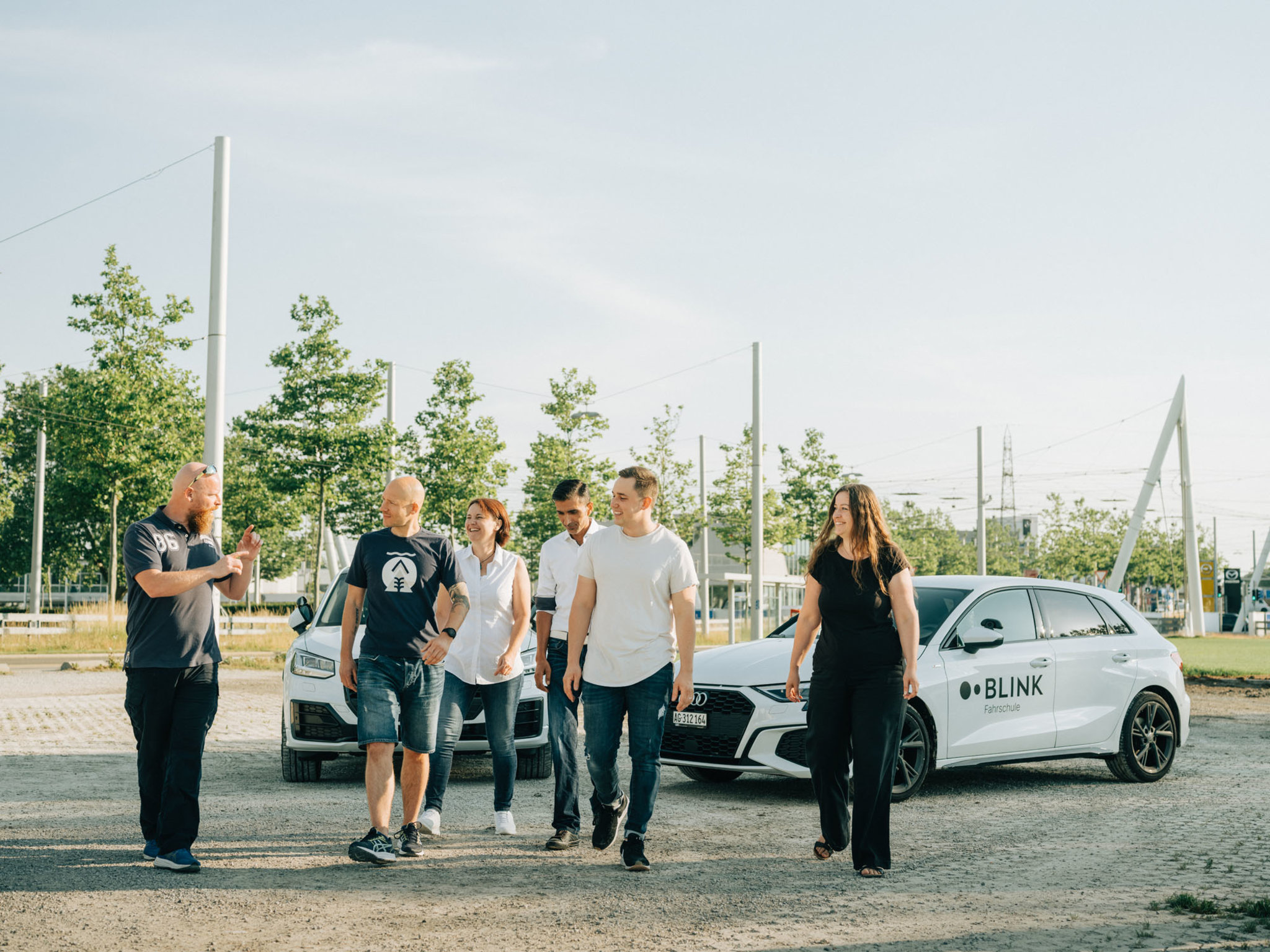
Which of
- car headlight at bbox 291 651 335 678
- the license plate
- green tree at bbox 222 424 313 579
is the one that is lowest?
the license plate

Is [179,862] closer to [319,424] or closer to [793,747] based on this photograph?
[793,747]

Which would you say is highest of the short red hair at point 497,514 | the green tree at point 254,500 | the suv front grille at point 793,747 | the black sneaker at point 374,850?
the green tree at point 254,500

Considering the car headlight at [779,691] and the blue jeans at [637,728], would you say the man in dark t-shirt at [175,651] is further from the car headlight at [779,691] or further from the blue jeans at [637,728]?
the car headlight at [779,691]

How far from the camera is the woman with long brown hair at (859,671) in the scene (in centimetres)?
632

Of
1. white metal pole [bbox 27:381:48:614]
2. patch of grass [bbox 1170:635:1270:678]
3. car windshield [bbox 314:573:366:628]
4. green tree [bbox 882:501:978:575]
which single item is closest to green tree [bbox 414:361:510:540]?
white metal pole [bbox 27:381:48:614]

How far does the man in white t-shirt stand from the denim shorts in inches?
28.6

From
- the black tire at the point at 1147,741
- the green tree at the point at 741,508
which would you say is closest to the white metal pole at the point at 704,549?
the green tree at the point at 741,508

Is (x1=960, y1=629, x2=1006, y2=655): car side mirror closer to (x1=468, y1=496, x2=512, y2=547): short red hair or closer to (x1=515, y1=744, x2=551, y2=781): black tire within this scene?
(x1=515, y1=744, x2=551, y2=781): black tire

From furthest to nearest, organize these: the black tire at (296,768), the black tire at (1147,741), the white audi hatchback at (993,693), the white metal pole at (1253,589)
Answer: the white metal pole at (1253,589) → the black tire at (1147,741) → the black tire at (296,768) → the white audi hatchback at (993,693)

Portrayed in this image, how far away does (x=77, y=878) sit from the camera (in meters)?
5.99

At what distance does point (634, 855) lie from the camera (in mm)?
6297

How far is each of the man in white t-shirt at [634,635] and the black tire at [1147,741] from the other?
4.88 meters

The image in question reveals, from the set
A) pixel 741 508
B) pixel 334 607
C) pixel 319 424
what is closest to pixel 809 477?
pixel 741 508

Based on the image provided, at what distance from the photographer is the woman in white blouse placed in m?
7.09
